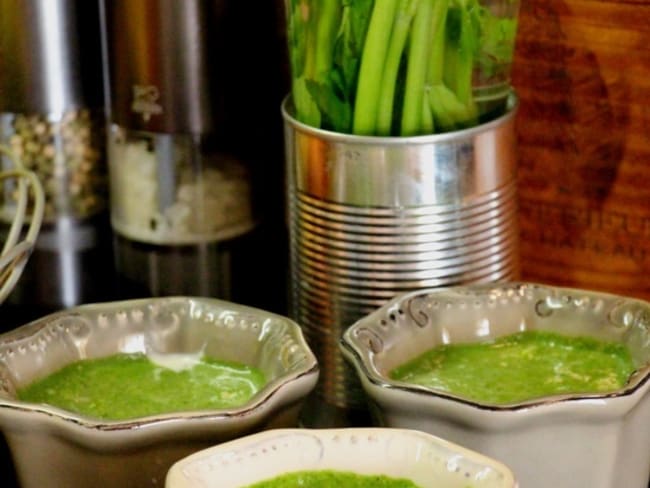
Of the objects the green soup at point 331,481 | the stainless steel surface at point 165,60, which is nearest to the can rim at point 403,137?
the stainless steel surface at point 165,60

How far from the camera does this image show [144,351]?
0.85 m

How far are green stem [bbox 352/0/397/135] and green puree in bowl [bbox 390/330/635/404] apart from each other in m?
0.16

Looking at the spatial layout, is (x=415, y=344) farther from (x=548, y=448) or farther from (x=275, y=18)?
(x=275, y=18)

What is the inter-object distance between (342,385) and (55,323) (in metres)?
0.20

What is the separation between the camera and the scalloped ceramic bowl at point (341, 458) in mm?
655

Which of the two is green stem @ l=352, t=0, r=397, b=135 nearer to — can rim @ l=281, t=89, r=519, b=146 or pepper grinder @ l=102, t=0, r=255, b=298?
can rim @ l=281, t=89, r=519, b=146

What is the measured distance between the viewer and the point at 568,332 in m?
0.83

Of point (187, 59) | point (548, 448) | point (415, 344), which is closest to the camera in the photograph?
point (548, 448)

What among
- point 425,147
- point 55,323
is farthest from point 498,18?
point 55,323

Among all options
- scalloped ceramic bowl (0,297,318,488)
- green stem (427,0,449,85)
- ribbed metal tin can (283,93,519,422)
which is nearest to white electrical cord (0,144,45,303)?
scalloped ceramic bowl (0,297,318,488)

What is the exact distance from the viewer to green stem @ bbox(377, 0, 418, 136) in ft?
2.68

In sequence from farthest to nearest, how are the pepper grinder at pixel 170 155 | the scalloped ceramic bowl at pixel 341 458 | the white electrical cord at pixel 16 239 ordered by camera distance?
the pepper grinder at pixel 170 155 < the white electrical cord at pixel 16 239 < the scalloped ceramic bowl at pixel 341 458

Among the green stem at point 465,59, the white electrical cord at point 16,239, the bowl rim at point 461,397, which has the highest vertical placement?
the green stem at point 465,59

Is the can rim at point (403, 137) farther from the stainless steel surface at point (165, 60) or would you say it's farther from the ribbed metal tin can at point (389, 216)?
the stainless steel surface at point (165, 60)
